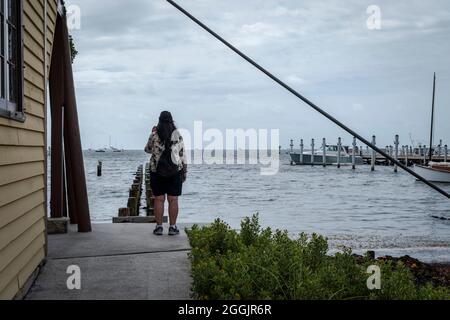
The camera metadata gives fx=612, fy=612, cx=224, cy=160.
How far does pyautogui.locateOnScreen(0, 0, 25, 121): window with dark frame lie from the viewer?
4.93 metres

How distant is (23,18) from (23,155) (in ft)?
4.04

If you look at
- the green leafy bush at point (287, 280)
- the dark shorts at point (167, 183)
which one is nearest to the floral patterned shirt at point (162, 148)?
the dark shorts at point (167, 183)

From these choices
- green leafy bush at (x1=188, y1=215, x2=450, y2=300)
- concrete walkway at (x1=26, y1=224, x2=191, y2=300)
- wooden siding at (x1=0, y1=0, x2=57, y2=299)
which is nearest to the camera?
wooden siding at (x1=0, y1=0, x2=57, y2=299)

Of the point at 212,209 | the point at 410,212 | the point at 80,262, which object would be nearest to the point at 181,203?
the point at 212,209

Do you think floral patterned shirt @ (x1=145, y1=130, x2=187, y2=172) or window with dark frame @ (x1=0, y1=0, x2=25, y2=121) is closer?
window with dark frame @ (x1=0, y1=0, x2=25, y2=121)

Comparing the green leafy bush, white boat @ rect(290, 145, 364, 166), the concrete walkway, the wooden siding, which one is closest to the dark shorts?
the concrete walkway

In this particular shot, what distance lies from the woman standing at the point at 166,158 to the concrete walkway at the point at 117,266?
2.36 feet

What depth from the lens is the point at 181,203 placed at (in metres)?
33.7

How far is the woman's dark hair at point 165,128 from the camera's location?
28.6ft

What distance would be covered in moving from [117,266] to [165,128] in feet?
8.51

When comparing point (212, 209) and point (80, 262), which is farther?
point (212, 209)

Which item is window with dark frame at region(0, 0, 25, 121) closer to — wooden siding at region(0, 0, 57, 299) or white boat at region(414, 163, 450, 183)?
wooden siding at region(0, 0, 57, 299)

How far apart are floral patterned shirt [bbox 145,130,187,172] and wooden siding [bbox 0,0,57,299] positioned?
2.04 m
